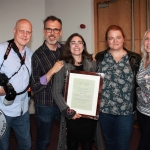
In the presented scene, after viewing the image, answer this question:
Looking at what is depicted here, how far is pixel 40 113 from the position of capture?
7.84 feet

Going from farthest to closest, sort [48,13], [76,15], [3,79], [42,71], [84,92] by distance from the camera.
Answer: [48,13]
[76,15]
[42,71]
[84,92]
[3,79]

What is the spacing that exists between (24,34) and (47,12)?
2.97 m

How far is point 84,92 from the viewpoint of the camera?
2.20 meters

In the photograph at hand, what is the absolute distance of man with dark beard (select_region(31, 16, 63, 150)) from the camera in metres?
2.29

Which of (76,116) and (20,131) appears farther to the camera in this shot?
(20,131)

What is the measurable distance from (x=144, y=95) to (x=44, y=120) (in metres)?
1.09

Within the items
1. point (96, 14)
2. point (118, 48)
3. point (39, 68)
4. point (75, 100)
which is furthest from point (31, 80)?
point (96, 14)

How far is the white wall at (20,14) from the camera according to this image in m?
4.84

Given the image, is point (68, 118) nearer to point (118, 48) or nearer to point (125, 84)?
point (125, 84)

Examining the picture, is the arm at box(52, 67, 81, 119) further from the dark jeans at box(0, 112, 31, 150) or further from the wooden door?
the wooden door

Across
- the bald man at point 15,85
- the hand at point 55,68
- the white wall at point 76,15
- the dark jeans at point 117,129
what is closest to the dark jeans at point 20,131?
the bald man at point 15,85

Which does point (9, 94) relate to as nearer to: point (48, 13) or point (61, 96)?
point (61, 96)

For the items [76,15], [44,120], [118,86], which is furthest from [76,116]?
[76,15]

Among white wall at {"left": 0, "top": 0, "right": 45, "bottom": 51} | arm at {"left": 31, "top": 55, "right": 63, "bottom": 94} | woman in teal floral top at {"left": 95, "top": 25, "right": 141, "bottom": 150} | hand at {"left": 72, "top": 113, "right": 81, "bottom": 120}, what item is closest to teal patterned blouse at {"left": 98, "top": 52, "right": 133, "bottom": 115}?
woman in teal floral top at {"left": 95, "top": 25, "right": 141, "bottom": 150}
